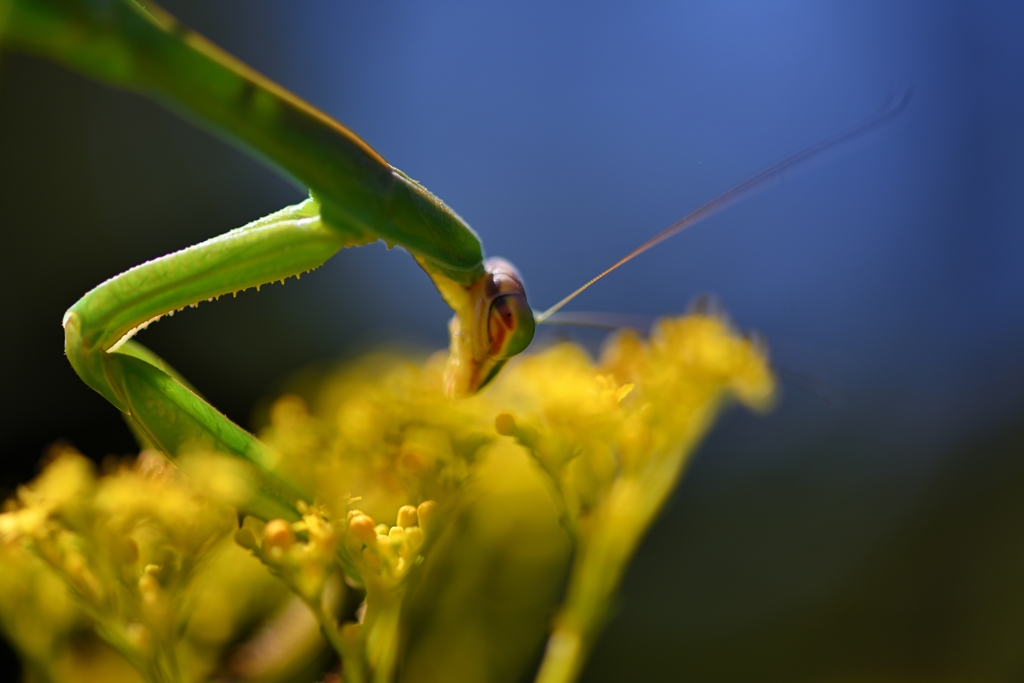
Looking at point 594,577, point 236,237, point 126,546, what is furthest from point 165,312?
point 594,577

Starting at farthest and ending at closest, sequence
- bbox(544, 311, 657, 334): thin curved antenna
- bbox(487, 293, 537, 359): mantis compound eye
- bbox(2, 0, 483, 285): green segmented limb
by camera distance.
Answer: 1. bbox(544, 311, 657, 334): thin curved antenna
2. bbox(487, 293, 537, 359): mantis compound eye
3. bbox(2, 0, 483, 285): green segmented limb

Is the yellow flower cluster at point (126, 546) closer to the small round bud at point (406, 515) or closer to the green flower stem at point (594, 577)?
the small round bud at point (406, 515)

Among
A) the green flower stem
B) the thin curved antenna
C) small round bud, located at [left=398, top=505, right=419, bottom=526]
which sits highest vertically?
the thin curved antenna

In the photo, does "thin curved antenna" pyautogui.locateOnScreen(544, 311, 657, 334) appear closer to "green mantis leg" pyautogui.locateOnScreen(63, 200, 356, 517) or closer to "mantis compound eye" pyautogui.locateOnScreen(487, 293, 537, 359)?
"mantis compound eye" pyautogui.locateOnScreen(487, 293, 537, 359)

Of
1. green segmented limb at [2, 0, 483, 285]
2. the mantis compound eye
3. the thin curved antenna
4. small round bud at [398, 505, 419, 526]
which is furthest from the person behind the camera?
the thin curved antenna

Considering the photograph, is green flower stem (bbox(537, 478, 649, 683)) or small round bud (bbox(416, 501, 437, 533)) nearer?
small round bud (bbox(416, 501, 437, 533))

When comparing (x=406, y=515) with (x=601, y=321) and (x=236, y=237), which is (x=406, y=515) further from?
(x=601, y=321)

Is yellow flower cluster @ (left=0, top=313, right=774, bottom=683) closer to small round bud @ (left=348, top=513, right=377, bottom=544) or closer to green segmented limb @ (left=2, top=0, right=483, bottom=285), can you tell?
small round bud @ (left=348, top=513, right=377, bottom=544)

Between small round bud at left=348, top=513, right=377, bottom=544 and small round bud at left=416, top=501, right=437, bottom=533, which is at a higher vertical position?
small round bud at left=416, top=501, right=437, bottom=533

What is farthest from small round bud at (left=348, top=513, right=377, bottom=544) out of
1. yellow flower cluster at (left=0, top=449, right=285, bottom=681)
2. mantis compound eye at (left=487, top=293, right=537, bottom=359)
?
mantis compound eye at (left=487, top=293, right=537, bottom=359)

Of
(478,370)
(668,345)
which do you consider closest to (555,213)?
(668,345)
